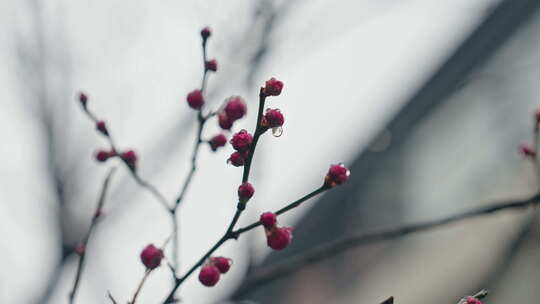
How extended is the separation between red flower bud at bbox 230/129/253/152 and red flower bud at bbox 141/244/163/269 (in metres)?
0.26

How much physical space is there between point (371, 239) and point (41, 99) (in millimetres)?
1740

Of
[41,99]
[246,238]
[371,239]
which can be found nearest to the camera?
[371,239]

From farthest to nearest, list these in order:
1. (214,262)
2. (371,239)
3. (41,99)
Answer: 1. (41,99)
2. (371,239)
3. (214,262)

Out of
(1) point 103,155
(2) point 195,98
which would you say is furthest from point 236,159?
(1) point 103,155

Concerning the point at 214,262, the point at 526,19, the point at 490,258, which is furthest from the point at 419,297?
the point at 214,262

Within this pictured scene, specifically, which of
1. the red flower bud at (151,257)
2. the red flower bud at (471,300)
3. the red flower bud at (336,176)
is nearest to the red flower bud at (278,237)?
the red flower bud at (336,176)

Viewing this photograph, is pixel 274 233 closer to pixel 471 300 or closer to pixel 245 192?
pixel 245 192

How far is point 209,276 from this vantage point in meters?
0.86

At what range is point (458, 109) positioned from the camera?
6.59 m

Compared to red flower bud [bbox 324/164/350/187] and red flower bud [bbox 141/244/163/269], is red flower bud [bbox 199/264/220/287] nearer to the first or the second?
red flower bud [bbox 141/244/163/269]

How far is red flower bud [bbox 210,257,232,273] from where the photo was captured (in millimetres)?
895

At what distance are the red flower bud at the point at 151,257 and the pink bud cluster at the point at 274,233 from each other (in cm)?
22

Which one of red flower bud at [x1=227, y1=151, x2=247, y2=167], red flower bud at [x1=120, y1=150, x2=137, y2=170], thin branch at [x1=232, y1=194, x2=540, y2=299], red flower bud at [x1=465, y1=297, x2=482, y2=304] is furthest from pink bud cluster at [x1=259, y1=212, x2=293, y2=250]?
thin branch at [x1=232, y1=194, x2=540, y2=299]

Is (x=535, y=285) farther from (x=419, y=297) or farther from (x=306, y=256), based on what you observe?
(x=306, y=256)
